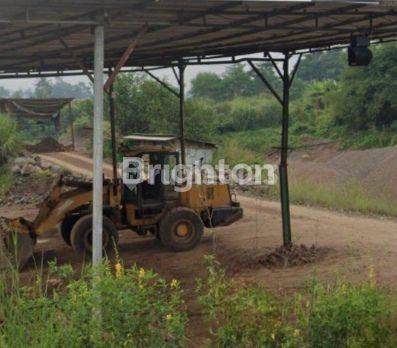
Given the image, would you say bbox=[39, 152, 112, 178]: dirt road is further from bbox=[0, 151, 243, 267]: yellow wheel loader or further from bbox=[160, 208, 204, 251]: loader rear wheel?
bbox=[160, 208, 204, 251]: loader rear wheel

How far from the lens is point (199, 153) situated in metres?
25.8

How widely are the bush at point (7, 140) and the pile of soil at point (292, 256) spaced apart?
14.3m

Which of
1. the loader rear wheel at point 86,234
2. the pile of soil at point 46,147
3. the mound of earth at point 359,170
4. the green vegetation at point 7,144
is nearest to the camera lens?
the loader rear wheel at point 86,234

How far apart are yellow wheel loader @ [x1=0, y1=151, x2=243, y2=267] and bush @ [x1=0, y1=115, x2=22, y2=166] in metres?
11.3

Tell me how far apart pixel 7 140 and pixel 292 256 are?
15.2m

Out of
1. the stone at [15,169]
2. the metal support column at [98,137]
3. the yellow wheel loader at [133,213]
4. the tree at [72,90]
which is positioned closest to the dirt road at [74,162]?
the stone at [15,169]

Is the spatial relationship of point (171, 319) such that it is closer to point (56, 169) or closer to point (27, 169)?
point (27, 169)

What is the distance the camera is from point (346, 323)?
4.91 metres

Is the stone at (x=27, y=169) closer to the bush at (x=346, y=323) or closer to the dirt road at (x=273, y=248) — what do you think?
the dirt road at (x=273, y=248)

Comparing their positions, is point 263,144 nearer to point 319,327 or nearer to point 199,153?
point 199,153

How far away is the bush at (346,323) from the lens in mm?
4902

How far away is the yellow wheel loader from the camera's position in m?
11.2

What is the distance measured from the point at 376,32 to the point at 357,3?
333 cm

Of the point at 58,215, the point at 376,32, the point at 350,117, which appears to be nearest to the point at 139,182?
the point at 58,215
